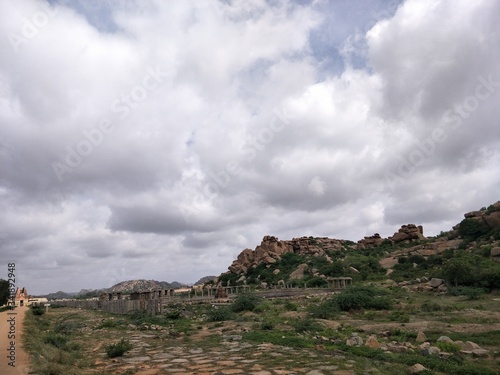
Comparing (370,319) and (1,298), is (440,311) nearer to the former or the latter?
(370,319)

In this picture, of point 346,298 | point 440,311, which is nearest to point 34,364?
point 346,298

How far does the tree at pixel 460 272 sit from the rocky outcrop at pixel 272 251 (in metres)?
38.5

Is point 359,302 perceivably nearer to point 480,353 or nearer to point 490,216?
point 480,353

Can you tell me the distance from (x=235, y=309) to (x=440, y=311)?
32.0 feet

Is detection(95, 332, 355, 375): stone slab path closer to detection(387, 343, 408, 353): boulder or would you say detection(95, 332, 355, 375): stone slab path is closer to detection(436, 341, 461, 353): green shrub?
detection(387, 343, 408, 353): boulder

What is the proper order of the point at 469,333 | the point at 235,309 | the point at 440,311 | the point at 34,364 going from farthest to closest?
the point at 235,309, the point at 440,311, the point at 469,333, the point at 34,364

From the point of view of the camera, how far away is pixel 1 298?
139ft

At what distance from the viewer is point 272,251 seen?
66688 millimetres

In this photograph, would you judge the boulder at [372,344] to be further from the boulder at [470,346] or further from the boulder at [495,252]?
the boulder at [495,252]

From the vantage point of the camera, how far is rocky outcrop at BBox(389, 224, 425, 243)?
6312cm

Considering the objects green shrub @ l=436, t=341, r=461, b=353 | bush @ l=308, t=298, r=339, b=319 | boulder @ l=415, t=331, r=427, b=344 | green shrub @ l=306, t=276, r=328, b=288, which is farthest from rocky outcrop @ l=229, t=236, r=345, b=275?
green shrub @ l=436, t=341, r=461, b=353

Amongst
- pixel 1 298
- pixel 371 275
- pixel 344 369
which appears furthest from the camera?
pixel 1 298

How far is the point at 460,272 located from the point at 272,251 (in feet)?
147

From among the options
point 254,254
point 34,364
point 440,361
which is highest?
point 254,254
